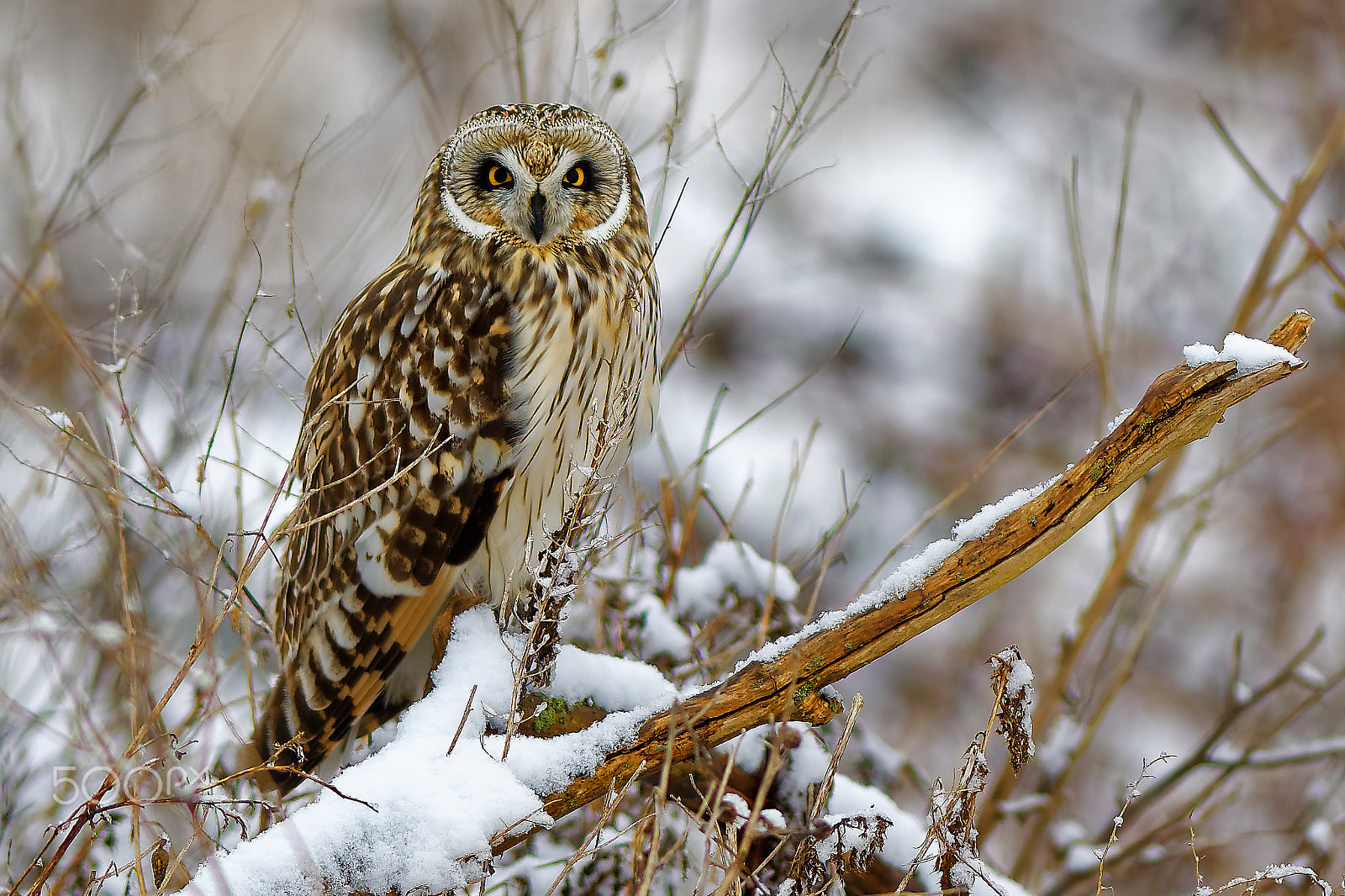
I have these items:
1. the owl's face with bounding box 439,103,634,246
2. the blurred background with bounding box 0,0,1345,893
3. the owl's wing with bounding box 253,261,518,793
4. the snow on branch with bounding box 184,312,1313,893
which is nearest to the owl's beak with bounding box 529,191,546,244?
the owl's face with bounding box 439,103,634,246

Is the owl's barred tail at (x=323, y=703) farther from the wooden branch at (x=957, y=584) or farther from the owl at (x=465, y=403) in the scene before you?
the wooden branch at (x=957, y=584)

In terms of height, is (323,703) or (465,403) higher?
(465,403)

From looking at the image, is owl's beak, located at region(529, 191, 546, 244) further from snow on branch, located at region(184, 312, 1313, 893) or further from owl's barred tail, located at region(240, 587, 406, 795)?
snow on branch, located at region(184, 312, 1313, 893)

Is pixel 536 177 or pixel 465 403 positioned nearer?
pixel 465 403

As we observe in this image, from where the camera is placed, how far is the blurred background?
2.97 meters

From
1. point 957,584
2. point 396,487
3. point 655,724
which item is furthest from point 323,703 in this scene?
point 957,584

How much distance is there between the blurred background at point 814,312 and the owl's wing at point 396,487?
6.2 inches

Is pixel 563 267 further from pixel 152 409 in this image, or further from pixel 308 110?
pixel 308 110

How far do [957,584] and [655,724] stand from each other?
605 mm

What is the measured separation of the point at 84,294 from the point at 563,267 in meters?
5.99

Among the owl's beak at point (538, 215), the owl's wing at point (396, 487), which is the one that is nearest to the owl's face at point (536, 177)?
the owl's beak at point (538, 215)

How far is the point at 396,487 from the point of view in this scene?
2602 mm

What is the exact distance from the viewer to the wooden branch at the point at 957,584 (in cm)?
180

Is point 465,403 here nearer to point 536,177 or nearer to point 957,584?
point 536,177
